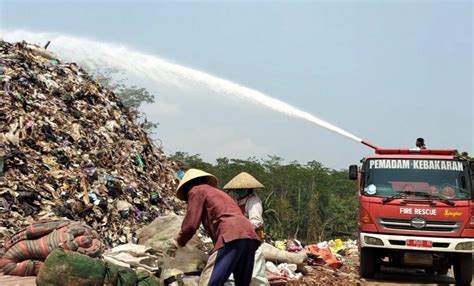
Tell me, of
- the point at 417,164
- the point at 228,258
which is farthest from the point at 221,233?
the point at 417,164

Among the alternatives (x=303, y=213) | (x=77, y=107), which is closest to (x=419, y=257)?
(x=77, y=107)

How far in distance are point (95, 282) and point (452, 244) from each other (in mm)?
5874

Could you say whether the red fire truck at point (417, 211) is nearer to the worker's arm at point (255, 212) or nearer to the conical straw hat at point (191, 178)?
the worker's arm at point (255, 212)

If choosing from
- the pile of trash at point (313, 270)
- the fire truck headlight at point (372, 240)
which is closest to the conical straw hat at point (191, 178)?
the pile of trash at point (313, 270)

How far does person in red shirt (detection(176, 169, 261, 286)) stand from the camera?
14.3ft

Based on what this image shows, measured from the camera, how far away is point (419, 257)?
8.80 metres

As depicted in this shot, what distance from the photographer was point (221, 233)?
4.41 metres

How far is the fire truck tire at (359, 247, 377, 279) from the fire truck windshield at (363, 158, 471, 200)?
1.01 metres

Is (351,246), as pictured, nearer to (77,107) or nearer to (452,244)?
(452,244)

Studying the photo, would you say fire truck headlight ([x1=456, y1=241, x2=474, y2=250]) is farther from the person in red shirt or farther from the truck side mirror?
the person in red shirt

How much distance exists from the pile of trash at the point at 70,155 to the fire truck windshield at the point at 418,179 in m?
4.00

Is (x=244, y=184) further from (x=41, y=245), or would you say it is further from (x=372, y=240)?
(x=372, y=240)

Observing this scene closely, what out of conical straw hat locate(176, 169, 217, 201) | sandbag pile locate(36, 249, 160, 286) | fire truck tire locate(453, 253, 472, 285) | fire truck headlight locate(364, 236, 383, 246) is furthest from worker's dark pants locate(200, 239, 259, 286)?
fire truck tire locate(453, 253, 472, 285)

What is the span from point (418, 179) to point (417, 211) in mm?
592
